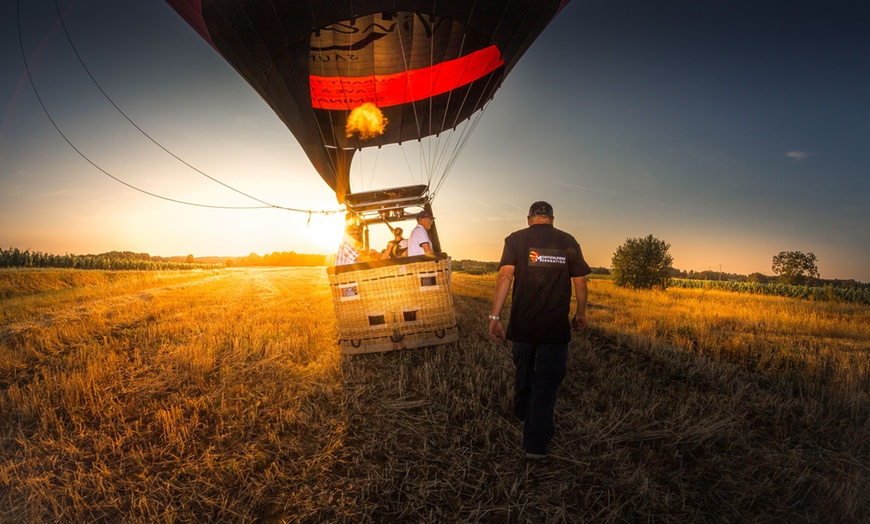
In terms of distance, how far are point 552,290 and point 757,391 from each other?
11.5ft

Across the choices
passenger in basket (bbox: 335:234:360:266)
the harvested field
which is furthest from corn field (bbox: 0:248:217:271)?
passenger in basket (bbox: 335:234:360:266)

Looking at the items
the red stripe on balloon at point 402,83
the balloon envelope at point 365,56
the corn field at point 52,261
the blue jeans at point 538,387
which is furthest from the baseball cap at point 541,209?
the corn field at point 52,261

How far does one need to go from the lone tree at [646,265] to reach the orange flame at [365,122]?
2306cm

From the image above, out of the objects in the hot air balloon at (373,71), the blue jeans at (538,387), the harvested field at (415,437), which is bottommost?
the harvested field at (415,437)

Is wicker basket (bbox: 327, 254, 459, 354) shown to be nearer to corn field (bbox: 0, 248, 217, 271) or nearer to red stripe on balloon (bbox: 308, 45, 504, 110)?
red stripe on balloon (bbox: 308, 45, 504, 110)

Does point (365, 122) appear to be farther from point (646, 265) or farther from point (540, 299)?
point (646, 265)

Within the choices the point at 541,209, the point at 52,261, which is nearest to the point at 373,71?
the point at 541,209

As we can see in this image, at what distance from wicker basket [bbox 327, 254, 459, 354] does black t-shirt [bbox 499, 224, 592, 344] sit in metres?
1.79

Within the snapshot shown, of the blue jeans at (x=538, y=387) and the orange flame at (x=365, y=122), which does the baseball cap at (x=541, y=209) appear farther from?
the orange flame at (x=365, y=122)

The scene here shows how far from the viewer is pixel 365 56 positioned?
25.2ft

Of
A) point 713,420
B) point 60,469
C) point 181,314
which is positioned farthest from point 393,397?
point 181,314

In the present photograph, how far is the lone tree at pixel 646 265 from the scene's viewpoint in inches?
1006

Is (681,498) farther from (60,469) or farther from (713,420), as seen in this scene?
(60,469)

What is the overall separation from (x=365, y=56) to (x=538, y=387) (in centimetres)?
759
